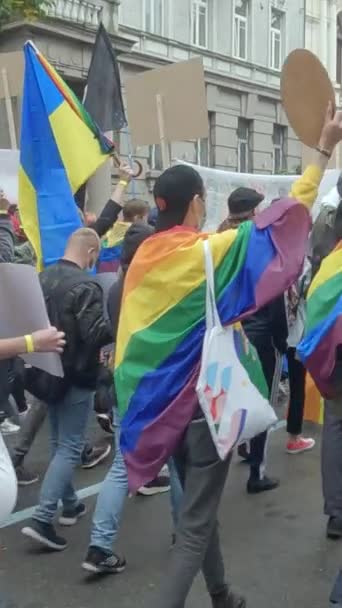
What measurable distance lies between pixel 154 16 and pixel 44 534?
1926cm

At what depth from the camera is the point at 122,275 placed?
4.30m

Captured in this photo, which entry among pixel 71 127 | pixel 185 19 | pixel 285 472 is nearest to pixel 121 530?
pixel 285 472

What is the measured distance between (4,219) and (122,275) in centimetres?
198

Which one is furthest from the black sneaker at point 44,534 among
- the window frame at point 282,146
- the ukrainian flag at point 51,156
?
the window frame at point 282,146

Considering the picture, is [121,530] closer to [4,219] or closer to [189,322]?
[189,322]

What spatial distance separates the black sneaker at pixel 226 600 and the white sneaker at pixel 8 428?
363 cm

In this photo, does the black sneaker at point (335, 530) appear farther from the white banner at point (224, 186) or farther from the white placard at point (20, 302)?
the white banner at point (224, 186)

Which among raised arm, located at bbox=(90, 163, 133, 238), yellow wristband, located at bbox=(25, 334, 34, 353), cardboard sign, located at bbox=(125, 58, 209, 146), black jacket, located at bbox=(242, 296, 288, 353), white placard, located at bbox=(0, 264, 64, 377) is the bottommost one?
black jacket, located at bbox=(242, 296, 288, 353)

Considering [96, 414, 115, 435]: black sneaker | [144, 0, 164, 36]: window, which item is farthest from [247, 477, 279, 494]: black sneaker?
[144, 0, 164, 36]: window

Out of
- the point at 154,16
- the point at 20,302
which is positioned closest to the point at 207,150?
the point at 154,16

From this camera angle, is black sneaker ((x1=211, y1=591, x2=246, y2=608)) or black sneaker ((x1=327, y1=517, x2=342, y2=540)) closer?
black sneaker ((x1=211, y1=591, x2=246, y2=608))

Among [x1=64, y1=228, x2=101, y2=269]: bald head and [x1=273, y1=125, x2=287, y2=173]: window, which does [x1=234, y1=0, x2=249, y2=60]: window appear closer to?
[x1=273, y1=125, x2=287, y2=173]: window

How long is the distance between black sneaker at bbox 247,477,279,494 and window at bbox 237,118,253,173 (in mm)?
19864

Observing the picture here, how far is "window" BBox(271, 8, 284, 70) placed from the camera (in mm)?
25938
